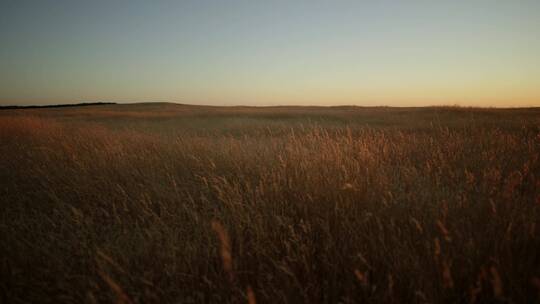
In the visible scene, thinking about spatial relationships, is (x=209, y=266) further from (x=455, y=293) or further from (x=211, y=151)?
(x=211, y=151)

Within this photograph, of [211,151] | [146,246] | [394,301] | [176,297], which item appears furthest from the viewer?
[211,151]

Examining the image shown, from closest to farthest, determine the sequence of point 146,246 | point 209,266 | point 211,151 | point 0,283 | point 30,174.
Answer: point 0,283 → point 209,266 → point 146,246 → point 30,174 → point 211,151

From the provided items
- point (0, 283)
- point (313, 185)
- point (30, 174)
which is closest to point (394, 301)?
point (313, 185)

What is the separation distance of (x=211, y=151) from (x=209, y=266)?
2.81 metres

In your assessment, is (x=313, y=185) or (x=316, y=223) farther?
(x=313, y=185)

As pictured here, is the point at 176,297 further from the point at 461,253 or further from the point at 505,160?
the point at 505,160

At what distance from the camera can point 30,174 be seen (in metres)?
3.75

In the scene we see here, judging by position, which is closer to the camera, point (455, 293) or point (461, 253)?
point (455, 293)

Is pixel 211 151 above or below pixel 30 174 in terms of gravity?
above

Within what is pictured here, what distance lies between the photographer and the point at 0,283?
5.15 feet

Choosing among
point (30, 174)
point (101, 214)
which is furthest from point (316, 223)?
point (30, 174)

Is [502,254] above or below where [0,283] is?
above

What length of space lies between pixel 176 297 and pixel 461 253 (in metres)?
1.57

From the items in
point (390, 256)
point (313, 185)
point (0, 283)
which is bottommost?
point (0, 283)
